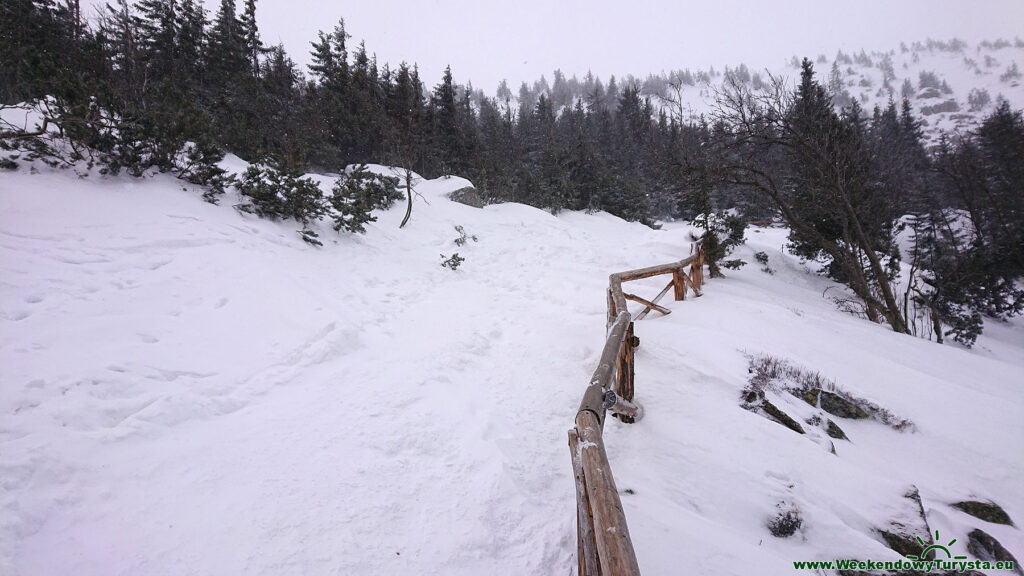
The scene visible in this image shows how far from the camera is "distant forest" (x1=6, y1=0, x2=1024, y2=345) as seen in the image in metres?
8.25

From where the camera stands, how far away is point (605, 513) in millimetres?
1715

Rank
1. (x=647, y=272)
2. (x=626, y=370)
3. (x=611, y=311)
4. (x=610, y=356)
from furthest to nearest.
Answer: (x=647, y=272) → (x=611, y=311) → (x=626, y=370) → (x=610, y=356)

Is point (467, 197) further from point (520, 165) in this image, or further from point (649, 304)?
point (649, 304)

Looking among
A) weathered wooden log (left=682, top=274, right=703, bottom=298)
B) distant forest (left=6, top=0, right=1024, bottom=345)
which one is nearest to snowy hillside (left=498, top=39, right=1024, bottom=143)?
distant forest (left=6, top=0, right=1024, bottom=345)

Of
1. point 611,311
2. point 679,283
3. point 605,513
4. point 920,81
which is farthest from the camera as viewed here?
point 920,81

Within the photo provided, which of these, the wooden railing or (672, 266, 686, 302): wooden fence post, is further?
(672, 266, 686, 302): wooden fence post

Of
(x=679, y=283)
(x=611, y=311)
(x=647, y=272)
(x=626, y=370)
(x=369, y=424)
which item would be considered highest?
(x=647, y=272)

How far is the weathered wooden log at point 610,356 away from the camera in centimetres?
308

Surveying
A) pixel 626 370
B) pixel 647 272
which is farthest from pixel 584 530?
pixel 647 272

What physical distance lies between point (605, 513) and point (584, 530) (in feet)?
→ 1.40

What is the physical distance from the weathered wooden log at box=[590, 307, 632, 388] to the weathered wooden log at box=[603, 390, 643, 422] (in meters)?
0.10

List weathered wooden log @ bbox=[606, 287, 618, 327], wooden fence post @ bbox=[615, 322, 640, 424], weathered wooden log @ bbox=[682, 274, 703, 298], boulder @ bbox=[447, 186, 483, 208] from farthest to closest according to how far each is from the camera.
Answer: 1. boulder @ bbox=[447, 186, 483, 208]
2. weathered wooden log @ bbox=[682, 274, 703, 298]
3. weathered wooden log @ bbox=[606, 287, 618, 327]
4. wooden fence post @ bbox=[615, 322, 640, 424]

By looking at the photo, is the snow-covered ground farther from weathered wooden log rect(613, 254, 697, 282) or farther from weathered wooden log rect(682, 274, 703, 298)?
weathered wooden log rect(682, 274, 703, 298)

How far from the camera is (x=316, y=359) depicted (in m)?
5.15
